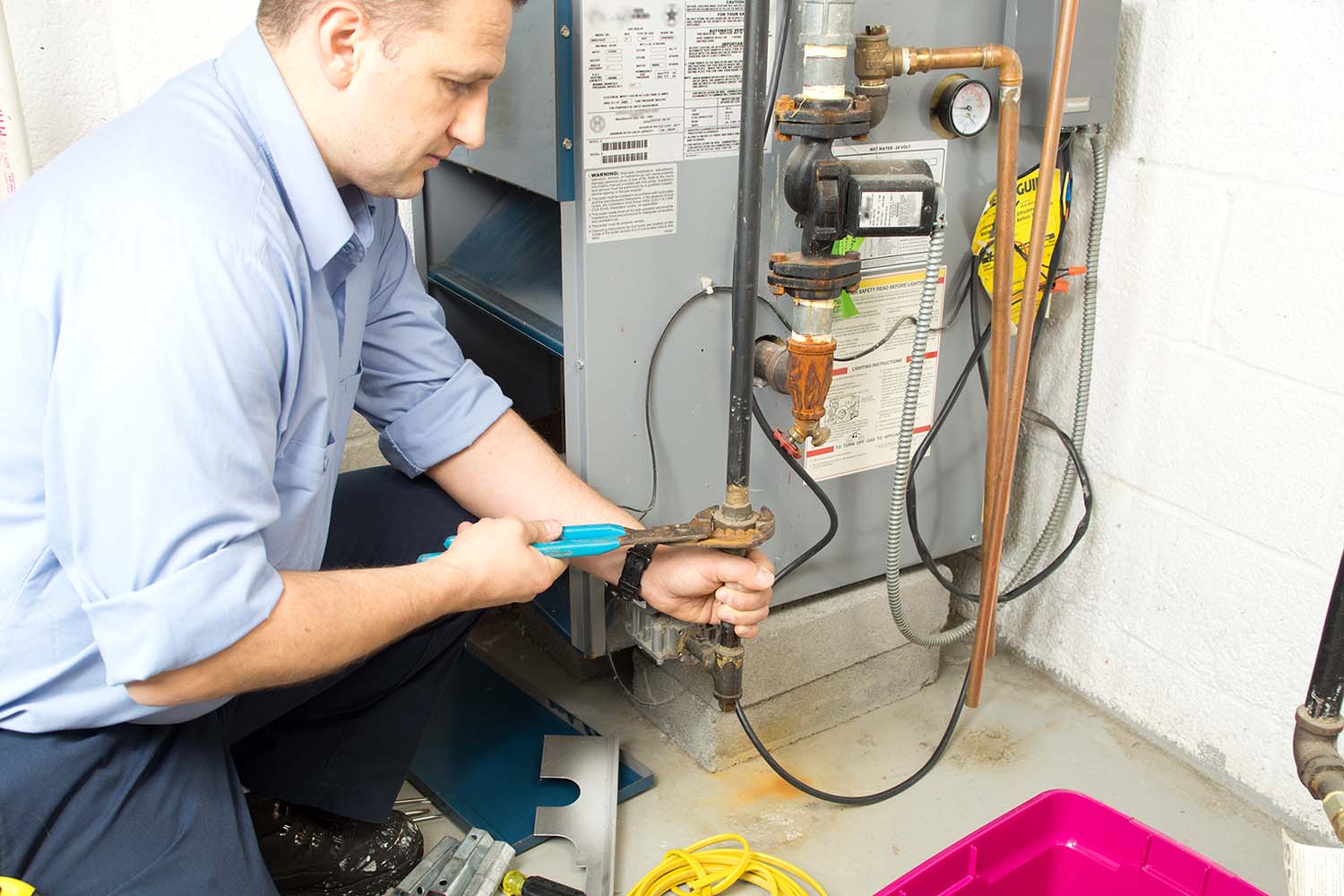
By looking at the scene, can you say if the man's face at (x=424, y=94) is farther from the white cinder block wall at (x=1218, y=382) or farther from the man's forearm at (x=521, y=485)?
the white cinder block wall at (x=1218, y=382)

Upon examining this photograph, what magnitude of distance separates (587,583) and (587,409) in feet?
0.77

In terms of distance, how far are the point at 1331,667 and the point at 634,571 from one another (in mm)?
673

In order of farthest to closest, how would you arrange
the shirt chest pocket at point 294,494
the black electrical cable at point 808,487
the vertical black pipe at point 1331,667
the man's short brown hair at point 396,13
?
1. the black electrical cable at point 808,487
2. the shirt chest pocket at point 294,494
3. the man's short brown hair at point 396,13
4. the vertical black pipe at point 1331,667

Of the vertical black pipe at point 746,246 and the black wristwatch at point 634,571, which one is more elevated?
the vertical black pipe at point 746,246

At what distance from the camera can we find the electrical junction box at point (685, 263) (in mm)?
1193

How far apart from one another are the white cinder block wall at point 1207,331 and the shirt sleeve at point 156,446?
73 cm

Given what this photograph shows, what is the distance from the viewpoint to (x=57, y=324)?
865 mm

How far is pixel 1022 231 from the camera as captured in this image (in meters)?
1.45

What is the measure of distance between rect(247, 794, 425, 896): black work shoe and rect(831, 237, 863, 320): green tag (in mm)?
798

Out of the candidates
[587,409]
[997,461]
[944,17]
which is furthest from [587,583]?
[944,17]

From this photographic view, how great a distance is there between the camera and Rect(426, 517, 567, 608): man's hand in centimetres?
104

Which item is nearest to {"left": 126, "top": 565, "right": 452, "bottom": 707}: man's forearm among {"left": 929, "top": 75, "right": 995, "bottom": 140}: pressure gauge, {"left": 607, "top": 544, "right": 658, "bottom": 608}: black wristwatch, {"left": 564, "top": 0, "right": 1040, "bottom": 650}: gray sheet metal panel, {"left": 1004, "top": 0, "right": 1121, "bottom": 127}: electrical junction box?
{"left": 607, "top": 544, "right": 658, "bottom": 608}: black wristwatch

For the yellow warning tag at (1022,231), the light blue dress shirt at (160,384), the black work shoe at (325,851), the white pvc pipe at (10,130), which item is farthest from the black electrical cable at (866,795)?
the white pvc pipe at (10,130)

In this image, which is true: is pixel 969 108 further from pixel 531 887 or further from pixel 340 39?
pixel 531 887
